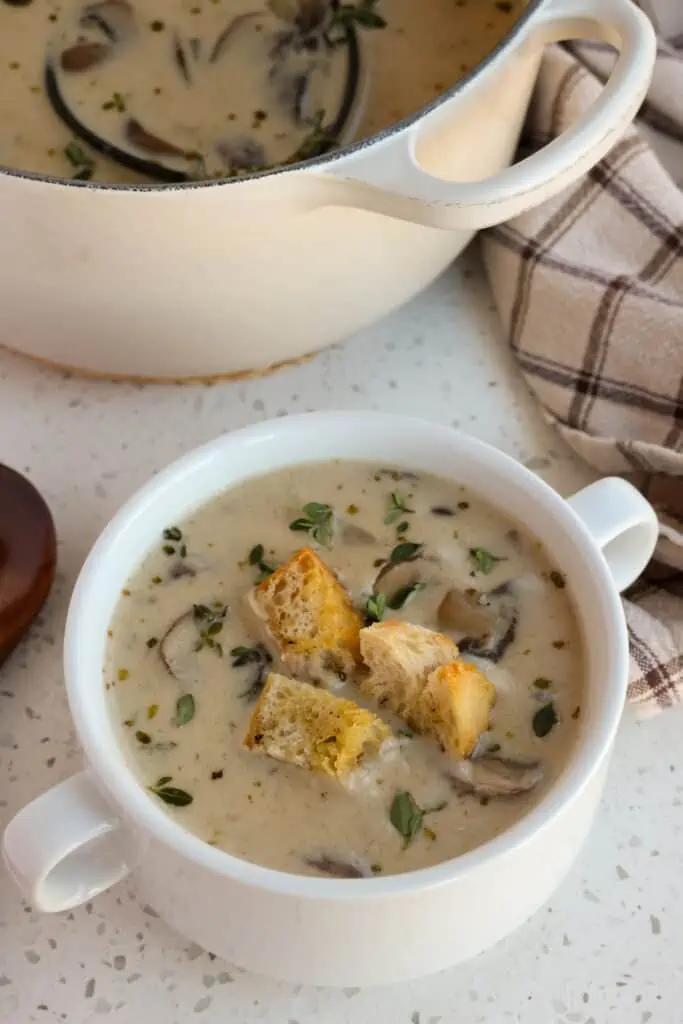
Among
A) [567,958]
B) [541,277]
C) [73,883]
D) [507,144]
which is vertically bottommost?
[567,958]

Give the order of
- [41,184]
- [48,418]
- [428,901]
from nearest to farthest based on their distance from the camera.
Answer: [428,901]
[41,184]
[48,418]

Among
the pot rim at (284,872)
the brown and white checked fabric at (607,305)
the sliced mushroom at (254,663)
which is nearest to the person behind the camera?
the pot rim at (284,872)

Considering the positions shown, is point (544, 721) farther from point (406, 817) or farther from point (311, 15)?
point (311, 15)

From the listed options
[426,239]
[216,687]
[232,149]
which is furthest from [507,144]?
[216,687]

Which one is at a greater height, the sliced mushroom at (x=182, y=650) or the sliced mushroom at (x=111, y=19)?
the sliced mushroom at (x=111, y=19)

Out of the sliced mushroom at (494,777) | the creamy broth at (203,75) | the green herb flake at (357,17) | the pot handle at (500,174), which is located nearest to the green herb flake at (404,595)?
the sliced mushroom at (494,777)

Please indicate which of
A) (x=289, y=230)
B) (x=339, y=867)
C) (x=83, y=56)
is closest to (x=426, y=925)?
(x=339, y=867)

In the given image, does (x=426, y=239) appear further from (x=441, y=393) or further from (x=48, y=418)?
(x=48, y=418)

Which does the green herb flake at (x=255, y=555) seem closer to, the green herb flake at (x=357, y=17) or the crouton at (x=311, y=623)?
the crouton at (x=311, y=623)
